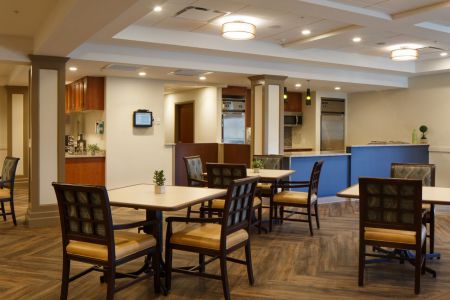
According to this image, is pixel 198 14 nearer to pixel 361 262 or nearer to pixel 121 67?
pixel 121 67

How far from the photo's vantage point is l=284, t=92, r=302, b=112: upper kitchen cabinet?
11.6m

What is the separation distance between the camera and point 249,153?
8805mm

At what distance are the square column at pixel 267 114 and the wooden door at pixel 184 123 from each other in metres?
2.99

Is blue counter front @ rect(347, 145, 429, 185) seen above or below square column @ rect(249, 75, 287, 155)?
below

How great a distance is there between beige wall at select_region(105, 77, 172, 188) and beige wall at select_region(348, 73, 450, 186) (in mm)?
5190

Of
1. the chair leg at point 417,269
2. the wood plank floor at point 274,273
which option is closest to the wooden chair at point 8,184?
the wood plank floor at point 274,273

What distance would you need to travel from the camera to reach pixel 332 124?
11609 mm

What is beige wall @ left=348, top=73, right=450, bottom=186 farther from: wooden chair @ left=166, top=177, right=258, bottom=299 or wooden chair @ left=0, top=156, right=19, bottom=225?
wooden chair @ left=0, top=156, right=19, bottom=225

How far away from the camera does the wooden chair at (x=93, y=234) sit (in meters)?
2.92

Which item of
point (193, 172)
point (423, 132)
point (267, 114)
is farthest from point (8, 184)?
point (423, 132)

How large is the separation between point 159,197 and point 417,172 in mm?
3025

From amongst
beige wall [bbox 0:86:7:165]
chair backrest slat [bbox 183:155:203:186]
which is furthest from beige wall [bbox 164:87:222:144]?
beige wall [bbox 0:86:7:165]

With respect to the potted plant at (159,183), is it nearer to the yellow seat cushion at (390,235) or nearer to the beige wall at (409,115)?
the yellow seat cushion at (390,235)

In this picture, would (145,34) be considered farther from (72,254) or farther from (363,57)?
(363,57)
